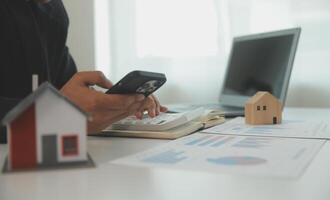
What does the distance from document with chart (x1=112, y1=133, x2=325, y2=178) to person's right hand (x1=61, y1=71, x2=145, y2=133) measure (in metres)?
0.11

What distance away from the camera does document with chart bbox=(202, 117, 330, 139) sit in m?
0.76

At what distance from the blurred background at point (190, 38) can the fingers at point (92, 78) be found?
0.95 meters

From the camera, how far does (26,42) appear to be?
1049 mm

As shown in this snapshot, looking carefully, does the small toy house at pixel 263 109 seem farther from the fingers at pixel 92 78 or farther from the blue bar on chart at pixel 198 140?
the fingers at pixel 92 78

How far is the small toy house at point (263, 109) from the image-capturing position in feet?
2.99

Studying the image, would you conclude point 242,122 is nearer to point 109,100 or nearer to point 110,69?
point 109,100

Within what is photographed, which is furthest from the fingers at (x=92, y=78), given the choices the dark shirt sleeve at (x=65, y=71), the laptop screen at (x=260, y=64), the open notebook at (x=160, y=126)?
the laptop screen at (x=260, y=64)

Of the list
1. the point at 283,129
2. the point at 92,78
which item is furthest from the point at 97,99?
the point at 283,129

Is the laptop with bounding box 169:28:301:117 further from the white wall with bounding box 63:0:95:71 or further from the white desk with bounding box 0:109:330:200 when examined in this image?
the white desk with bounding box 0:109:330:200

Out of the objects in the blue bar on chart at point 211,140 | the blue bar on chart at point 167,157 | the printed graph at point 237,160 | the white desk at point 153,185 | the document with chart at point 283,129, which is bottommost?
the document with chart at point 283,129

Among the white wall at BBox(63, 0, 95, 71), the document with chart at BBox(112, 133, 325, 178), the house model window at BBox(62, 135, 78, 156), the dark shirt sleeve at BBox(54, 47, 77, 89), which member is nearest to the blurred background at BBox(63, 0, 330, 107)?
the white wall at BBox(63, 0, 95, 71)

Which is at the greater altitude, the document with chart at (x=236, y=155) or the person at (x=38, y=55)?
the person at (x=38, y=55)

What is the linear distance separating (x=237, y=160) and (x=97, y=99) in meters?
0.27

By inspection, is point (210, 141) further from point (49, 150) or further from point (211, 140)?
point (49, 150)
